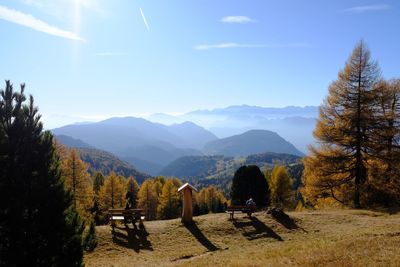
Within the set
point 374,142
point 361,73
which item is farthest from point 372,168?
point 361,73

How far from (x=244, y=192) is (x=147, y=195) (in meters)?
21.2

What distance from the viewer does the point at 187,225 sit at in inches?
1142

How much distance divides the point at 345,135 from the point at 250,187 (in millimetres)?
27554

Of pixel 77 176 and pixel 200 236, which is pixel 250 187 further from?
pixel 200 236

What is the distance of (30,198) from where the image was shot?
11.6 metres

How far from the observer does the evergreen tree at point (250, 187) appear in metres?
58.2

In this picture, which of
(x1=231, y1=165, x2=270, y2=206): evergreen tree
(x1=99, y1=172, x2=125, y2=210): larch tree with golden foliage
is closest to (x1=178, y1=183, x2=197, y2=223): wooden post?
(x1=99, y1=172, x2=125, y2=210): larch tree with golden foliage

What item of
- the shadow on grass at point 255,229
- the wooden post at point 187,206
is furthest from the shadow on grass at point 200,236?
the shadow on grass at point 255,229

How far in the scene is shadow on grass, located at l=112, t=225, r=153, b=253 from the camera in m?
25.0

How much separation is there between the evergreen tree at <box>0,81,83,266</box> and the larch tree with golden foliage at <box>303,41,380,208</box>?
26757 millimetres

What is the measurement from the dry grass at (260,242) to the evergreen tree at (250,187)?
27137 mm

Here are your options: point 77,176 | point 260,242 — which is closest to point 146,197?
point 77,176

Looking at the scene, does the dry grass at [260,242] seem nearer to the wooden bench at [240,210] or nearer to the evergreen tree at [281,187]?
the wooden bench at [240,210]

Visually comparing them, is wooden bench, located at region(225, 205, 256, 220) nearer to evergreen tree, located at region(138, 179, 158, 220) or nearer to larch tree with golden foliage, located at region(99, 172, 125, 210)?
larch tree with golden foliage, located at region(99, 172, 125, 210)
